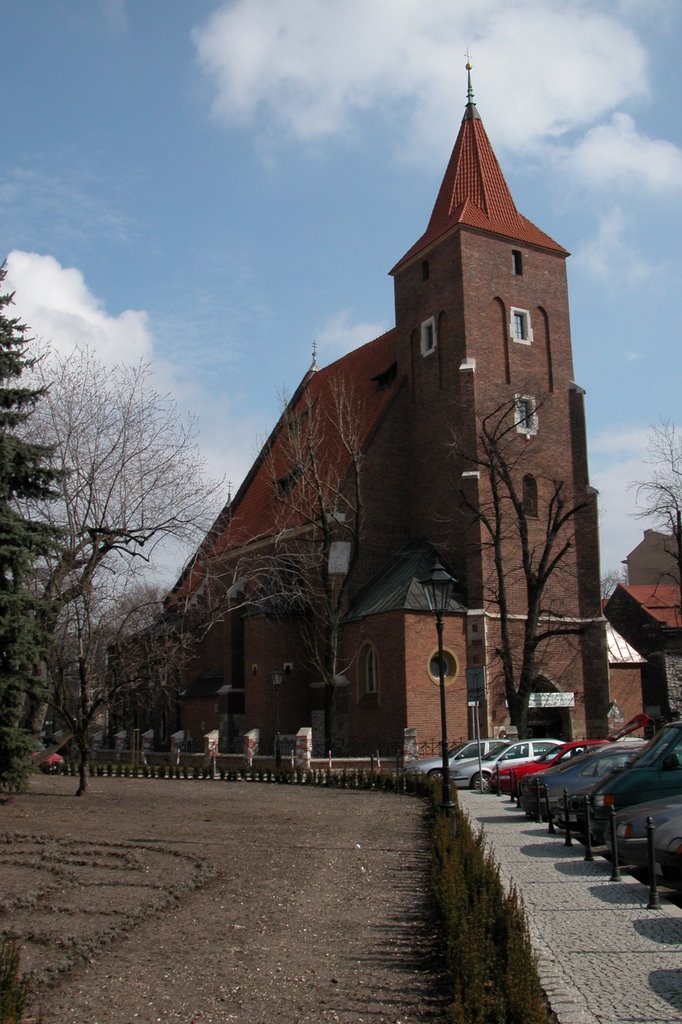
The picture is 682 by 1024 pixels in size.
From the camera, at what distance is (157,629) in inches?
1243

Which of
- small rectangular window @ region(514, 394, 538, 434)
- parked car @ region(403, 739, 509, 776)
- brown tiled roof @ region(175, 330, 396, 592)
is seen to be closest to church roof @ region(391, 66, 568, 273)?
brown tiled roof @ region(175, 330, 396, 592)

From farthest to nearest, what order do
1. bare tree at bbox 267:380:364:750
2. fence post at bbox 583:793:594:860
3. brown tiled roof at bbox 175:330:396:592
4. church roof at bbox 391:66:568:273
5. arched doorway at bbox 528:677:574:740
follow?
1. brown tiled roof at bbox 175:330:396:592
2. church roof at bbox 391:66:568:273
3. arched doorway at bbox 528:677:574:740
4. bare tree at bbox 267:380:364:750
5. fence post at bbox 583:793:594:860

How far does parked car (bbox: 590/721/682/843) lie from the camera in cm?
1210

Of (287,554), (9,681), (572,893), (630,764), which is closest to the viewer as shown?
(572,893)

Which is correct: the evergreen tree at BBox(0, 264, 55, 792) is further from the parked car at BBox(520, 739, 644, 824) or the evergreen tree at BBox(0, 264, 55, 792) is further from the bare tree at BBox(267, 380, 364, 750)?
the bare tree at BBox(267, 380, 364, 750)

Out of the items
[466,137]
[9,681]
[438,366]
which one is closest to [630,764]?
[9,681]

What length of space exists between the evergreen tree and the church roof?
72.7 ft

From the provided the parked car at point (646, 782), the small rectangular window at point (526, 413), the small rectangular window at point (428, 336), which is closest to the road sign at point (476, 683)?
the parked car at point (646, 782)

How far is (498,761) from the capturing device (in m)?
24.4

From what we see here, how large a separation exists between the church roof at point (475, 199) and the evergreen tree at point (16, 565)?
72.7 ft

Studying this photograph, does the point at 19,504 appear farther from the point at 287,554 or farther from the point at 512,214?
the point at 512,214

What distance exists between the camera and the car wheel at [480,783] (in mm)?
23920

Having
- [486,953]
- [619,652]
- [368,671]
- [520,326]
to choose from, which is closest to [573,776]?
[486,953]

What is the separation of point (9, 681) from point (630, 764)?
10786 mm
